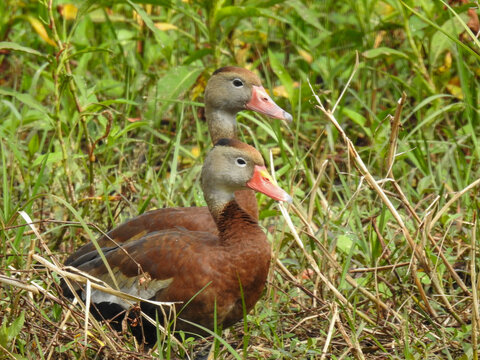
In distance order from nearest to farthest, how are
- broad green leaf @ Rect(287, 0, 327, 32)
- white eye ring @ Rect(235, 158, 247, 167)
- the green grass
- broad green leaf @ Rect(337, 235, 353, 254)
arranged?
the green grass, white eye ring @ Rect(235, 158, 247, 167), broad green leaf @ Rect(337, 235, 353, 254), broad green leaf @ Rect(287, 0, 327, 32)

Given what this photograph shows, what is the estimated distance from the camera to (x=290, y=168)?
14.4ft

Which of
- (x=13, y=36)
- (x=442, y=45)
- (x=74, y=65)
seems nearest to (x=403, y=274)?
(x=442, y=45)

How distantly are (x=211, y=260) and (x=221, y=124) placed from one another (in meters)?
1.37

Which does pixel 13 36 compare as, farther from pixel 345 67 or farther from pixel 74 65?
pixel 345 67

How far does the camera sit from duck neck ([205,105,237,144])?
182 inches

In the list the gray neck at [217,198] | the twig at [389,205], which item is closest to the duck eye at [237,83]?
the gray neck at [217,198]

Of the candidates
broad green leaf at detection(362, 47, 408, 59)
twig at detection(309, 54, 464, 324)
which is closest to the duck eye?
broad green leaf at detection(362, 47, 408, 59)

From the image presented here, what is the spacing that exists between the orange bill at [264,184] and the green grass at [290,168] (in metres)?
0.14

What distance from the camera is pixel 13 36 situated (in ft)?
20.7

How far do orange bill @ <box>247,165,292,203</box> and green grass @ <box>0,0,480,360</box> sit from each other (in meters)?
0.14

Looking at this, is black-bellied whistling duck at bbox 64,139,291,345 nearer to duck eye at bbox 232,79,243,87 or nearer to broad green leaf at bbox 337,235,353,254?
broad green leaf at bbox 337,235,353,254

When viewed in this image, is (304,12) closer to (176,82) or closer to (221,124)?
(176,82)

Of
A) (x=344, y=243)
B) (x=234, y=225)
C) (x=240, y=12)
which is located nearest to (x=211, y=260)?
(x=234, y=225)

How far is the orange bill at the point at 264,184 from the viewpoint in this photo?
360 centimetres
